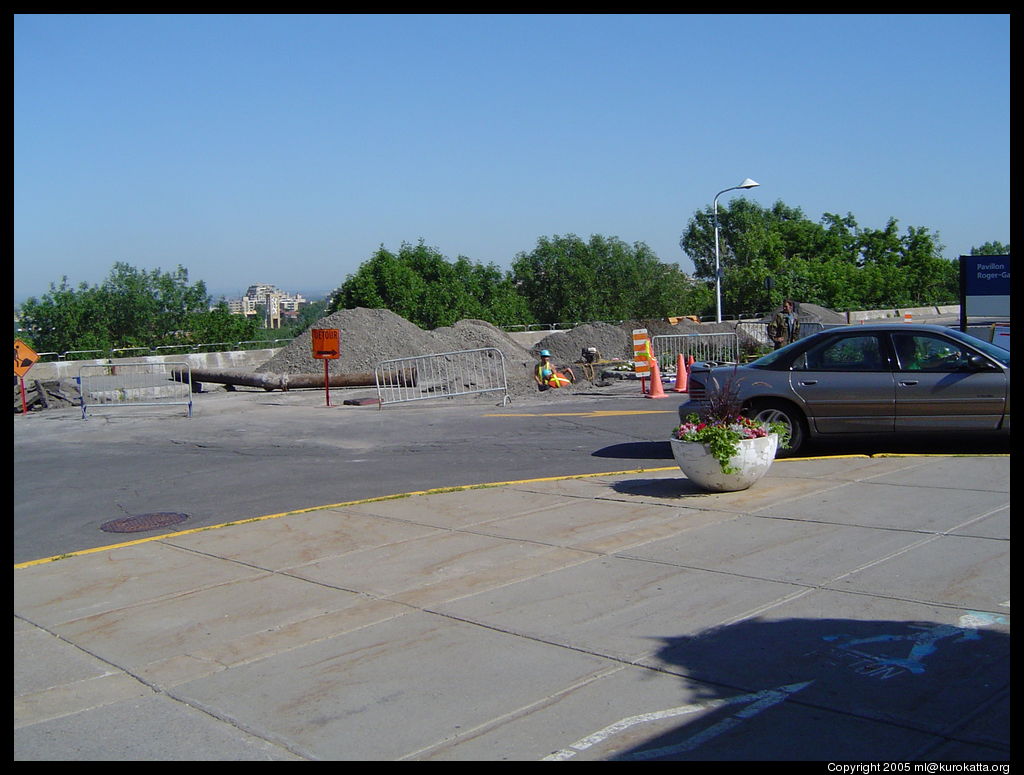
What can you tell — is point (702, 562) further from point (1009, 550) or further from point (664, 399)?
point (664, 399)

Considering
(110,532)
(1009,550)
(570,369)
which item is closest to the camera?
(1009,550)

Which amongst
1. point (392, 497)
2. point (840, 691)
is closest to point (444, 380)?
point (392, 497)

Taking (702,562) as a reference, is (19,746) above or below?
below

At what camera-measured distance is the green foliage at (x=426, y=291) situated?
2106 inches

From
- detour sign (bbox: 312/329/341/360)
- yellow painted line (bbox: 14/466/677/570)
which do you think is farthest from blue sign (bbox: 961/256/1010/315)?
detour sign (bbox: 312/329/341/360)

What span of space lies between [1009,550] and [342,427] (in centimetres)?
1288

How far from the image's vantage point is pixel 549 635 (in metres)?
5.96

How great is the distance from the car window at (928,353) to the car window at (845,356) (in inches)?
9.0

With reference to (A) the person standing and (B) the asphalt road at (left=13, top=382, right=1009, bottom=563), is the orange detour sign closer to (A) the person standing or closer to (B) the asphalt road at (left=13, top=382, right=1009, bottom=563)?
(B) the asphalt road at (left=13, top=382, right=1009, bottom=563)

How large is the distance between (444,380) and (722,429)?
17.4m

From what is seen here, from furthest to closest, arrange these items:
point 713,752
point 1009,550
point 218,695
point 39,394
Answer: point 39,394 → point 1009,550 → point 218,695 → point 713,752

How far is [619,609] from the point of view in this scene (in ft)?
20.9

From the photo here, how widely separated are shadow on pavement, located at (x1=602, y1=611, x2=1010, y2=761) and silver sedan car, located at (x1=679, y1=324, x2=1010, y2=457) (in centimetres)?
562

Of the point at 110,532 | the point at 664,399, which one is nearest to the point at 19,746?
the point at 110,532
